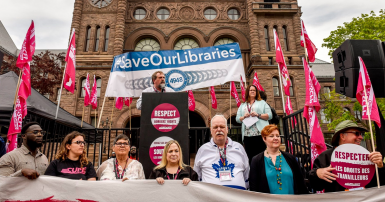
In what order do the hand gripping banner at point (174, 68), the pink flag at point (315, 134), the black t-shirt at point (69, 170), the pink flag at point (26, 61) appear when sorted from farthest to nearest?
the hand gripping banner at point (174, 68) → the pink flag at point (26, 61) → the pink flag at point (315, 134) → the black t-shirt at point (69, 170)

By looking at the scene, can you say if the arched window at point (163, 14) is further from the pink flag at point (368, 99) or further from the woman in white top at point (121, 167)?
the pink flag at point (368, 99)

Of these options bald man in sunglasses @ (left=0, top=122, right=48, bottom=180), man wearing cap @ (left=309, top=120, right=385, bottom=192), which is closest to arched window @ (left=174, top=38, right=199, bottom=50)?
bald man in sunglasses @ (left=0, top=122, right=48, bottom=180)

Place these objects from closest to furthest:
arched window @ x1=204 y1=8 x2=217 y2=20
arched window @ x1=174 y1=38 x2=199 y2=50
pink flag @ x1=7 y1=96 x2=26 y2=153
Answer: pink flag @ x1=7 y1=96 x2=26 y2=153 → arched window @ x1=174 y1=38 x2=199 y2=50 → arched window @ x1=204 y1=8 x2=217 y2=20

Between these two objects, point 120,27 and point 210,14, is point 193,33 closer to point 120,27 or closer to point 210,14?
point 210,14

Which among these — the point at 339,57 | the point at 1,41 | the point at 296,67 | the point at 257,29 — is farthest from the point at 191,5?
the point at 1,41

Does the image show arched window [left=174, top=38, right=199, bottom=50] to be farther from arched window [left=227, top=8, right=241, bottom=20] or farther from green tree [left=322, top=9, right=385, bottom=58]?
green tree [left=322, top=9, right=385, bottom=58]

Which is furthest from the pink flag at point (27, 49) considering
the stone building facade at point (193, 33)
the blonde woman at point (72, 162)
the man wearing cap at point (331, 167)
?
the stone building facade at point (193, 33)

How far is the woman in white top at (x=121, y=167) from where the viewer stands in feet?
11.5

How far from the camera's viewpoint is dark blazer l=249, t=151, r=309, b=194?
3.15 m

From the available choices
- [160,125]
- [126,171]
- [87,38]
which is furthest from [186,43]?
[126,171]

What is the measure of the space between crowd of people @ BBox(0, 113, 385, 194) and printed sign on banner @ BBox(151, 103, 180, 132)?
0.57m

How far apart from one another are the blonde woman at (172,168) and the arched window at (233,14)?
21.3 m

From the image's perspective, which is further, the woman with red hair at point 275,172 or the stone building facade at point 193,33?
the stone building facade at point 193,33

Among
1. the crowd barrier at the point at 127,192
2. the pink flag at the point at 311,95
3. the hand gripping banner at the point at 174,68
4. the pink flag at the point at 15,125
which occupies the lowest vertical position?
the crowd barrier at the point at 127,192
